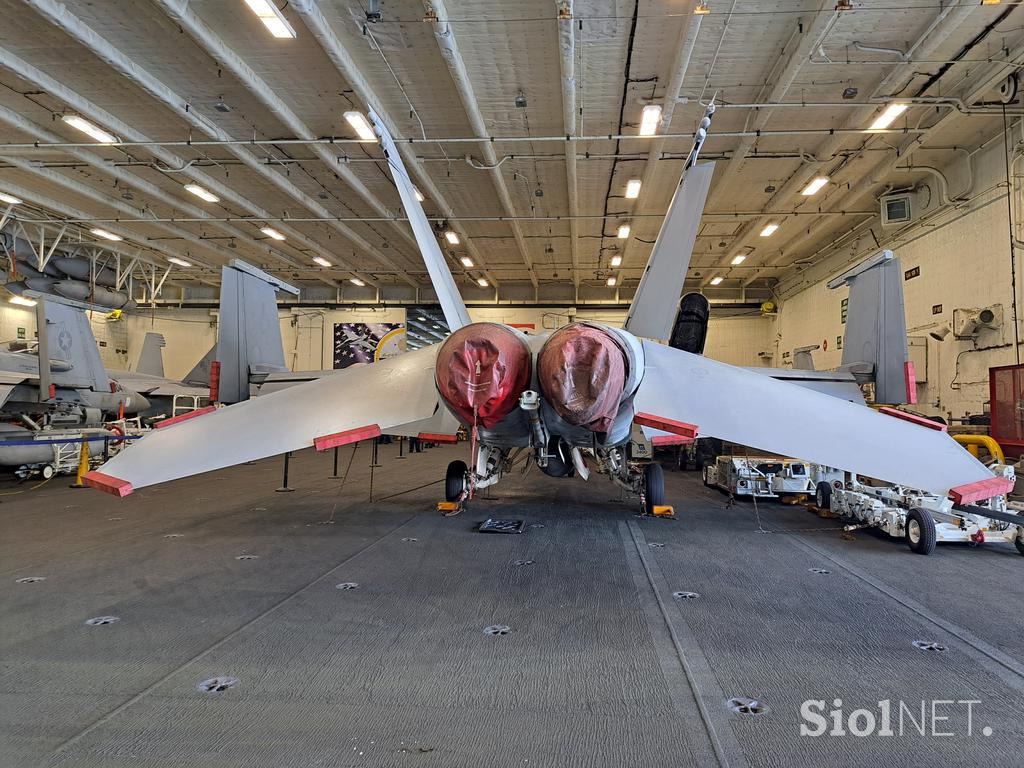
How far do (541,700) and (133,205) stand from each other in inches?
663

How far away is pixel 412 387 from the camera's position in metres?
3.32

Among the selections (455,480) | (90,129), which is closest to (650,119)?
(455,480)

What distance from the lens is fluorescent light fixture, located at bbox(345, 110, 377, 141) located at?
345 inches

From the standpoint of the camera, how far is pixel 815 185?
1195cm

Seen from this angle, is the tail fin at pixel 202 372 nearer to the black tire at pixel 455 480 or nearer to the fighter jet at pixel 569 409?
the black tire at pixel 455 480

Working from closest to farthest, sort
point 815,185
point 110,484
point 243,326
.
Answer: point 110,484
point 243,326
point 815,185

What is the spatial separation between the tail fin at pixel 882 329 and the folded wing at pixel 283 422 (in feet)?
17.2

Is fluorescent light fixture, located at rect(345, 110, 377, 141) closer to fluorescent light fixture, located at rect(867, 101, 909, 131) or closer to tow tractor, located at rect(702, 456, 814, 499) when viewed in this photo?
tow tractor, located at rect(702, 456, 814, 499)

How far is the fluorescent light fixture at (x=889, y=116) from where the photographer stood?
8789 mm

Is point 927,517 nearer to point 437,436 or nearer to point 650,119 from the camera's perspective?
point 437,436

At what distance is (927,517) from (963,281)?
347 inches

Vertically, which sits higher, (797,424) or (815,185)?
(815,185)

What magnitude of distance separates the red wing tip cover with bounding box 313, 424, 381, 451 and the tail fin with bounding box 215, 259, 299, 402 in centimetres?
373

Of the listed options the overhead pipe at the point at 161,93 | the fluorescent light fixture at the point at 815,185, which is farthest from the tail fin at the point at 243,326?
the fluorescent light fixture at the point at 815,185
